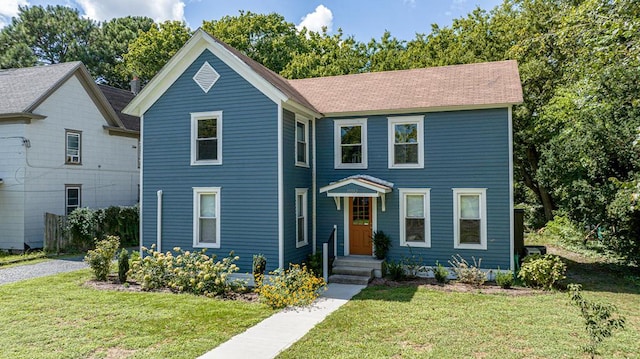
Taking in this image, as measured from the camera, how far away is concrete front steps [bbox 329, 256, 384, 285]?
11.9 m

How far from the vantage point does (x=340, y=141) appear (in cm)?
1377

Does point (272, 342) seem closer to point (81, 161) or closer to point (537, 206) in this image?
point (81, 161)

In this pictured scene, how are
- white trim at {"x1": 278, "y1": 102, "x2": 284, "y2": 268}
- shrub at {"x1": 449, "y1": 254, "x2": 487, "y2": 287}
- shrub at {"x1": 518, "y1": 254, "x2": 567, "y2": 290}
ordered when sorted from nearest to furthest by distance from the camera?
shrub at {"x1": 518, "y1": 254, "x2": 567, "y2": 290}
white trim at {"x1": 278, "y1": 102, "x2": 284, "y2": 268}
shrub at {"x1": 449, "y1": 254, "x2": 487, "y2": 287}

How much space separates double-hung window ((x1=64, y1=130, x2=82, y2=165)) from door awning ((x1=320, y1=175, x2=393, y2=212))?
13453mm

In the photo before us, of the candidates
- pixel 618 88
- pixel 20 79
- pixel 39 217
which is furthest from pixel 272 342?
pixel 20 79

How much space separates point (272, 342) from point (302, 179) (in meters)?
6.50

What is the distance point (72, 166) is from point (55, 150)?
1135 millimetres

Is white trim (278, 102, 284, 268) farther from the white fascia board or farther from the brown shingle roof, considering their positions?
the brown shingle roof

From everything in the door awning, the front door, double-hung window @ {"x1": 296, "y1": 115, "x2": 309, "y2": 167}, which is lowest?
the front door

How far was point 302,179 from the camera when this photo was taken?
1305cm

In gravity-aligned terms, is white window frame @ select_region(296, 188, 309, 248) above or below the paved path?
above

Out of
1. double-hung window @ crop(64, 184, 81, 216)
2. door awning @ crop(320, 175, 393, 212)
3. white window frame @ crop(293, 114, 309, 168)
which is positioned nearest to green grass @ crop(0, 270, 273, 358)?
door awning @ crop(320, 175, 393, 212)

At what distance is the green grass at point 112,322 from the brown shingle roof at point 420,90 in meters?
7.61

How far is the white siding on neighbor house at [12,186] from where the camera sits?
1694 centimetres
